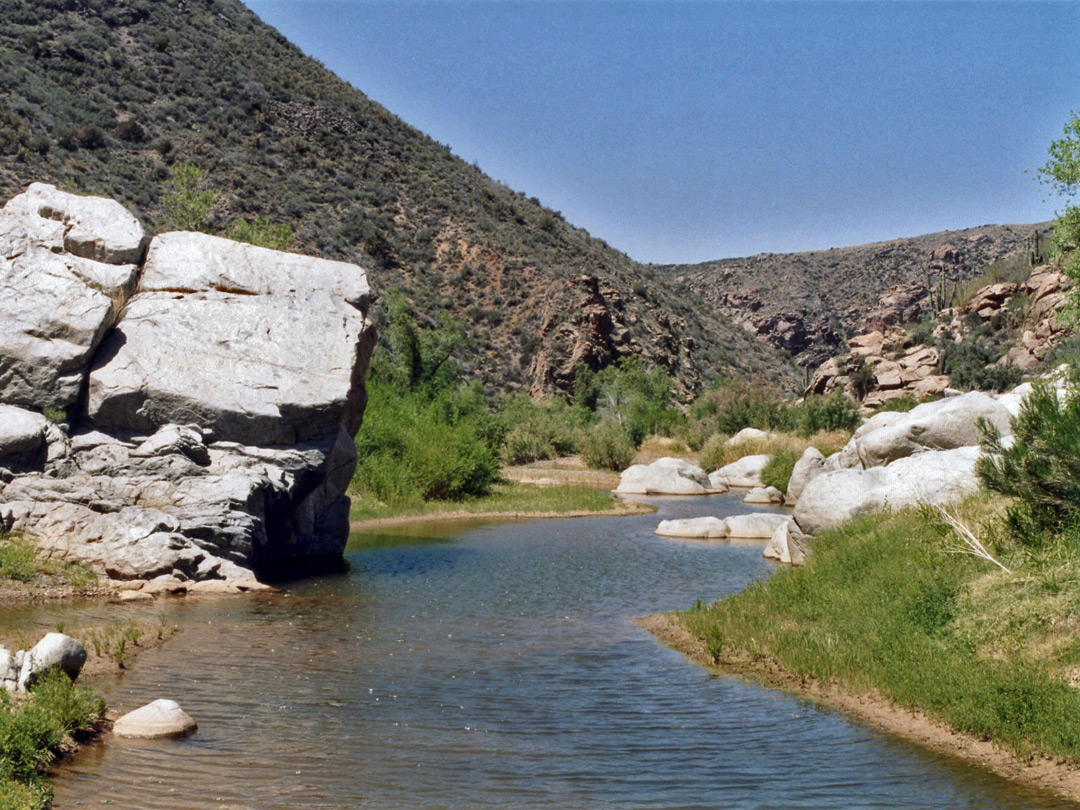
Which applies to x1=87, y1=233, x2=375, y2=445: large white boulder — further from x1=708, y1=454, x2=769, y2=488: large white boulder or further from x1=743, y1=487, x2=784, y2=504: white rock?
x1=708, y1=454, x2=769, y2=488: large white boulder

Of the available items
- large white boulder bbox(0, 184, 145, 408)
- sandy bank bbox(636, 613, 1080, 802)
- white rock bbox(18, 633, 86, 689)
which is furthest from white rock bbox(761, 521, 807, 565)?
large white boulder bbox(0, 184, 145, 408)

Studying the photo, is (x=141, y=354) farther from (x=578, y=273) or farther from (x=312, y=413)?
(x=578, y=273)

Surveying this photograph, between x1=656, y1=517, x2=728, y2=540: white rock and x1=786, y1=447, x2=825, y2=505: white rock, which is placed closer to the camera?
x1=656, y1=517, x2=728, y2=540: white rock

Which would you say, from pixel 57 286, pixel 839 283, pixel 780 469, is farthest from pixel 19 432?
pixel 839 283

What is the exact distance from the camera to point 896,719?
8.73m

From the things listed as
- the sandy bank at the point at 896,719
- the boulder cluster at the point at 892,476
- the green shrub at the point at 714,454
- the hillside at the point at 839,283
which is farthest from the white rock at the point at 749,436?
the hillside at the point at 839,283

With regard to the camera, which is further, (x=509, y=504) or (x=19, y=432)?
(x=509, y=504)

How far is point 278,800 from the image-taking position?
6516mm

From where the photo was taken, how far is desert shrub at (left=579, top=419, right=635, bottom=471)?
43.7m

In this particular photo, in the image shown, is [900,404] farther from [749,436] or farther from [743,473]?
[743,473]

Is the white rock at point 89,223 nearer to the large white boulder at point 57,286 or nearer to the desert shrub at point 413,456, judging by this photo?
the large white boulder at point 57,286

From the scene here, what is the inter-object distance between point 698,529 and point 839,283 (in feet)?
305

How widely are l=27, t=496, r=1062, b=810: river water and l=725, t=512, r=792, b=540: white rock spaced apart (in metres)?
7.60

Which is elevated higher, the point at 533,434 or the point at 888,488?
the point at 533,434
